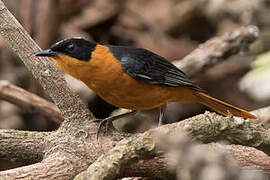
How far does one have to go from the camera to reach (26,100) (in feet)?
16.9

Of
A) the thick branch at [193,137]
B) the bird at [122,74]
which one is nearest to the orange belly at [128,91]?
the bird at [122,74]

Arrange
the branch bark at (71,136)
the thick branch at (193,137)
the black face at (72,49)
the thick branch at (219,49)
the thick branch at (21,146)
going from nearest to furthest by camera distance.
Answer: the thick branch at (193,137) → the branch bark at (71,136) → the thick branch at (21,146) → the black face at (72,49) → the thick branch at (219,49)

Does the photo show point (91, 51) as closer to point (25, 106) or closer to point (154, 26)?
point (25, 106)

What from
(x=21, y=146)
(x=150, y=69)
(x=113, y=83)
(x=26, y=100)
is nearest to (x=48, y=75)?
(x=113, y=83)

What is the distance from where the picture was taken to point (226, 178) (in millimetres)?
1551

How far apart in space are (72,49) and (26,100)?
1.51 metres

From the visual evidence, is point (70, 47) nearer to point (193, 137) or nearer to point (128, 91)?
point (128, 91)

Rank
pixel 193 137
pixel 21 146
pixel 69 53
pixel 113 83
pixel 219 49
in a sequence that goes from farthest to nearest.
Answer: pixel 219 49 → pixel 113 83 → pixel 69 53 → pixel 21 146 → pixel 193 137

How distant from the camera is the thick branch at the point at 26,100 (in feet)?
16.8

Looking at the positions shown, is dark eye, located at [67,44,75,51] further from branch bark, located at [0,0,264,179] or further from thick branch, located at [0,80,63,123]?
thick branch, located at [0,80,63,123]

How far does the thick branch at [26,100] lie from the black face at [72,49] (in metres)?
1.46

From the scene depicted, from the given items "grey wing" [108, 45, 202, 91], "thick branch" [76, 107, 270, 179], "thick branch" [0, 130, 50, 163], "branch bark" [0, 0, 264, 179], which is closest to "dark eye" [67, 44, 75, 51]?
"branch bark" [0, 0, 264, 179]

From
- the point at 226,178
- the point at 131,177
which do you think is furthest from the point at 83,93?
the point at 226,178

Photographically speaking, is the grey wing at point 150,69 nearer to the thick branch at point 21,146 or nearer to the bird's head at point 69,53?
the bird's head at point 69,53
